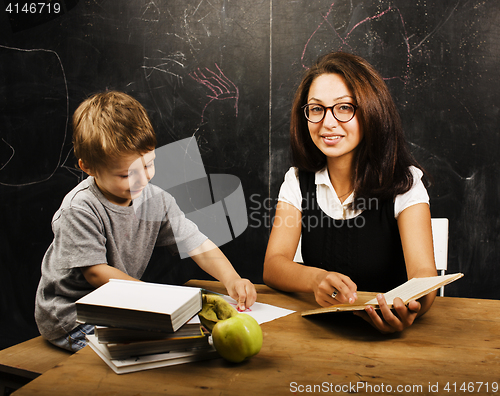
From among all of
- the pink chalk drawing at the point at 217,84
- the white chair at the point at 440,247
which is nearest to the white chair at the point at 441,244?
the white chair at the point at 440,247

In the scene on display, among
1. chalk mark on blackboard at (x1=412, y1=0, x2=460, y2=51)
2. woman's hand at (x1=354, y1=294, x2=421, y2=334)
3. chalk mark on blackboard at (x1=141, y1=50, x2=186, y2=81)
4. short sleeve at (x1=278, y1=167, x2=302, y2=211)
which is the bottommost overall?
woman's hand at (x1=354, y1=294, x2=421, y2=334)

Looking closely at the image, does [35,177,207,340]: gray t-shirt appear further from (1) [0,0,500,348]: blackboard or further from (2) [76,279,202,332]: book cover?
(1) [0,0,500,348]: blackboard

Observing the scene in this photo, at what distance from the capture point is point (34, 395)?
521 millimetres

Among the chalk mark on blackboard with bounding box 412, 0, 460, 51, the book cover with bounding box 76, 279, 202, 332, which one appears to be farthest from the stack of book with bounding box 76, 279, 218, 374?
the chalk mark on blackboard with bounding box 412, 0, 460, 51

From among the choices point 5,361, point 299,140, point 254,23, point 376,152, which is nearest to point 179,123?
point 254,23

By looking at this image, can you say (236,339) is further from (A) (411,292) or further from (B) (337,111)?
(B) (337,111)

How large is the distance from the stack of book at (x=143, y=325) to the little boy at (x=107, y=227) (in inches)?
12.5

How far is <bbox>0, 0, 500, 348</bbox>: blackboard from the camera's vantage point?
2.09 m

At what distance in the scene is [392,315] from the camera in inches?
27.4

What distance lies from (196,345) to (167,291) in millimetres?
103

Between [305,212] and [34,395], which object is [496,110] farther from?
[34,395]

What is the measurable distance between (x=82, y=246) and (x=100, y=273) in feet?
0.29

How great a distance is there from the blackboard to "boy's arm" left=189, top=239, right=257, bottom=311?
1.03 m

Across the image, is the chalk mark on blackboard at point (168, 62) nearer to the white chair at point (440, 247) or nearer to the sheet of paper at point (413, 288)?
the white chair at point (440, 247)
